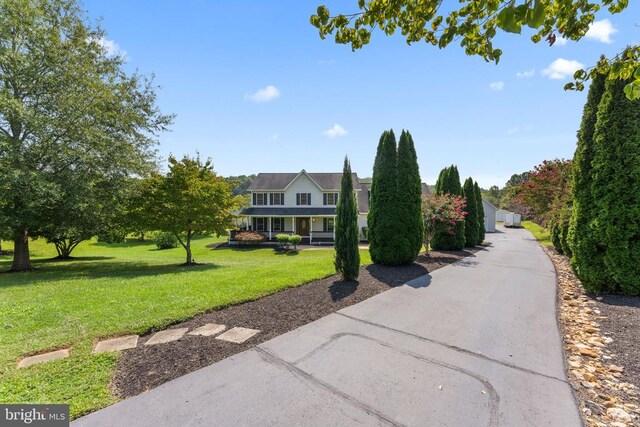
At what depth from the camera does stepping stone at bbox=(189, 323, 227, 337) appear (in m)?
4.59

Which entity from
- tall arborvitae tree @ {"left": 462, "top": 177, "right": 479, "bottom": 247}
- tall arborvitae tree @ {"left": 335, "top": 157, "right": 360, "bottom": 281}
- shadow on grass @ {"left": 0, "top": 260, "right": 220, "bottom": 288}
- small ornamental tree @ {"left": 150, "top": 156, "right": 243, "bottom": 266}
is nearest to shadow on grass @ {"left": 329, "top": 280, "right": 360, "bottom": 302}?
tall arborvitae tree @ {"left": 335, "top": 157, "right": 360, "bottom": 281}

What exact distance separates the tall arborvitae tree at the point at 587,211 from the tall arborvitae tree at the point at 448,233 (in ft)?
25.6

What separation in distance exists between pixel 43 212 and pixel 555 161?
34.4 meters

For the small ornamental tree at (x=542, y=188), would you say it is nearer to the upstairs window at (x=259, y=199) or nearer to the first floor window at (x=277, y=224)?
the first floor window at (x=277, y=224)

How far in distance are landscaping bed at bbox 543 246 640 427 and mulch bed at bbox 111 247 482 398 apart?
12.1ft

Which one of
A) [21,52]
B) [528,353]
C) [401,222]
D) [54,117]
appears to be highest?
[21,52]

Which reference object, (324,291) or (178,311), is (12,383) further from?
(324,291)

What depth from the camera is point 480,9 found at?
8.69 feet

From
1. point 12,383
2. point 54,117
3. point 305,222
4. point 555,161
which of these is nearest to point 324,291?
point 12,383

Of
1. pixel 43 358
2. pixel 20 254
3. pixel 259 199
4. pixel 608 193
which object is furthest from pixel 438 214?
pixel 20 254

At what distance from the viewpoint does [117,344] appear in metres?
4.24

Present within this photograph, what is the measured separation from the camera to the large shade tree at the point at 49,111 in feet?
32.9

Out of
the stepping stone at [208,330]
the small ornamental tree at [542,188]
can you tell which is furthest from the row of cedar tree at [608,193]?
the small ornamental tree at [542,188]

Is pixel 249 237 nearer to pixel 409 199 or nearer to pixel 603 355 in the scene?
pixel 409 199
